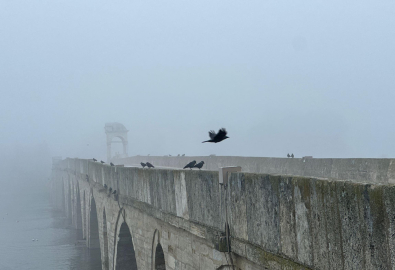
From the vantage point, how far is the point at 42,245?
3023 centimetres

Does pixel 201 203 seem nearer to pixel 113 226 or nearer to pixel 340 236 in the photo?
pixel 340 236

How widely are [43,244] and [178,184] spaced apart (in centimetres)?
2522

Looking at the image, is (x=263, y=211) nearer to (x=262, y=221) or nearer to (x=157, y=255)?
(x=262, y=221)

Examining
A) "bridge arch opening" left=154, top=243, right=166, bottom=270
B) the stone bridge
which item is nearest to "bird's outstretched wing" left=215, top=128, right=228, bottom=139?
the stone bridge

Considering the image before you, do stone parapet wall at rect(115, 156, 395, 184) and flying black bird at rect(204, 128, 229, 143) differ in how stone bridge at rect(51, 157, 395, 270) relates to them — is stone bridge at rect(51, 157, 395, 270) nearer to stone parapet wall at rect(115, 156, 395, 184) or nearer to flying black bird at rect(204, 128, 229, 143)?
stone parapet wall at rect(115, 156, 395, 184)

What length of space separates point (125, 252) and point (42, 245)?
16861mm

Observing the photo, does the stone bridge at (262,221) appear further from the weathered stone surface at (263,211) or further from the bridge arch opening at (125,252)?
the bridge arch opening at (125,252)

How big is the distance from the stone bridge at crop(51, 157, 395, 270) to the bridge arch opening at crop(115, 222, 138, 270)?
10.7ft

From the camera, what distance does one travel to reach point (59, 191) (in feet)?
174

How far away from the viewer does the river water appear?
24781 mm

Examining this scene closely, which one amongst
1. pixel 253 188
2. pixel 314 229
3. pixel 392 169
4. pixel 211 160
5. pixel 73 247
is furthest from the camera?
pixel 73 247

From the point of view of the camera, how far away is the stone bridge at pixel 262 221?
3592 millimetres

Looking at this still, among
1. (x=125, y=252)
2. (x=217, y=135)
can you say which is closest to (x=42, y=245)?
(x=125, y=252)

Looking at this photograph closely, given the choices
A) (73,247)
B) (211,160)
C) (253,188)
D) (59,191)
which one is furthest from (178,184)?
(59,191)
